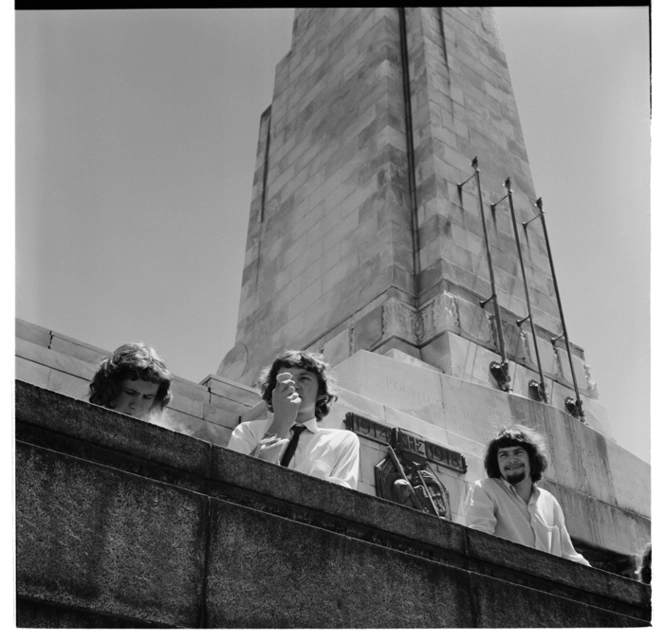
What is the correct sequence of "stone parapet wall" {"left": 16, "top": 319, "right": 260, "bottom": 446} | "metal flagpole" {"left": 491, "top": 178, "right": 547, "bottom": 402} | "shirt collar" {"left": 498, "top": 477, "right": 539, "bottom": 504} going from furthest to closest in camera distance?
"metal flagpole" {"left": 491, "top": 178, "right": 547, "bottom": 402} < "stone parapet wall" {"left": 16, "top": 319, "right": 260, "bottom": 446} < "shirt collar" {"left": 498, "top": 477, "right": 539, "bottom": 504}

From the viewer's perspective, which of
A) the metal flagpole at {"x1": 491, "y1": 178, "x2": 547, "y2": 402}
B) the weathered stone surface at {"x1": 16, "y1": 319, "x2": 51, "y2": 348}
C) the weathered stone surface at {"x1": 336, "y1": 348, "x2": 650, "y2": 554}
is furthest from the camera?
the metal flagpole at {"x1": 491, "y1": 178, "x2": 547, "y2": 402}

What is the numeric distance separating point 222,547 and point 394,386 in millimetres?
7204

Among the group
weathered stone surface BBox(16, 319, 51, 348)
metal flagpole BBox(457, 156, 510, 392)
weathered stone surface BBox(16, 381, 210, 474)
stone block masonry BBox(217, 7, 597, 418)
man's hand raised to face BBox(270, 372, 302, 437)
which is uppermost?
stone block masonry BBox(217, 7, 597, 418)

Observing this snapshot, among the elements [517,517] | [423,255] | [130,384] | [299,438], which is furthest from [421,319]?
[130,384]

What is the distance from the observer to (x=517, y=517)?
556 centimetres

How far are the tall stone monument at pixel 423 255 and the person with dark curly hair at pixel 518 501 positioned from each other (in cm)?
280

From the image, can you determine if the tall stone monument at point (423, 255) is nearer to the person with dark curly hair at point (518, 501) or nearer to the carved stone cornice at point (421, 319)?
the carved stone cornice at point (421, 319)

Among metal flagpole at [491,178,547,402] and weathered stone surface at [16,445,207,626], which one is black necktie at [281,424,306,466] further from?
metal flagpole at [491,178,547,402]

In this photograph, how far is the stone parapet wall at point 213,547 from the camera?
320 cm

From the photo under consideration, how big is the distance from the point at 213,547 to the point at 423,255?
11.0 metres

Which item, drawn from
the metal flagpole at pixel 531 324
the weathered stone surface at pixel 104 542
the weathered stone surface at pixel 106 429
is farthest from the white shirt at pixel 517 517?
the metal flagpole at pixel 531 324

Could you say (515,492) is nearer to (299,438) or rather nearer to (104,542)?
(299,438)

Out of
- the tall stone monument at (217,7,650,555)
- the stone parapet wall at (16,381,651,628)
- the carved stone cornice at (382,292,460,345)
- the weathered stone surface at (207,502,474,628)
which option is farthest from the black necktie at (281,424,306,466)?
the carved stone cornice at (382,292,460,345)

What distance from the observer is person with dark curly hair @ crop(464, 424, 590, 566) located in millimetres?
5453
